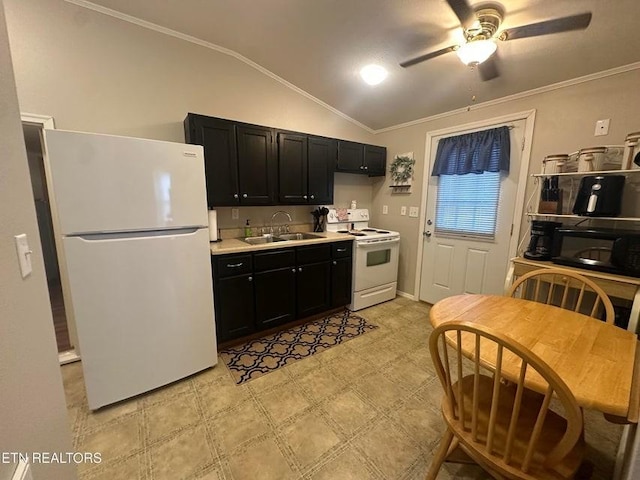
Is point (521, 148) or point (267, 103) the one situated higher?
point (267, 103)

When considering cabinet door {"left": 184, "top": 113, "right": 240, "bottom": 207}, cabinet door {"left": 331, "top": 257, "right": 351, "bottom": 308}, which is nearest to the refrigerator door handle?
cabinet door {"left": 184, "top": 113, "right": 240, "bottom": 207}

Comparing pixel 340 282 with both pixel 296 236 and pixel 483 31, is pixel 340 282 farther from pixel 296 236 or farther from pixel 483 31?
pixel 483 31

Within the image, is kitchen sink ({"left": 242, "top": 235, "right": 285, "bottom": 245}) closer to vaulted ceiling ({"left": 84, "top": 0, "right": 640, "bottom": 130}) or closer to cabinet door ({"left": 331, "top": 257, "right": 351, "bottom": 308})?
cabinet door ({"left": 331, "top": 257, "right": 351, "bottom": 308})

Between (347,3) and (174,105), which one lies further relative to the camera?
(174,105)

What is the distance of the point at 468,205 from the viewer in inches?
117

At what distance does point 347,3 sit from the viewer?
1.79 metres

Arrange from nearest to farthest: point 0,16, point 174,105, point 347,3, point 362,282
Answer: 1. point 0,16
2. point 347,3
3. point 174,105
4. point 362,282

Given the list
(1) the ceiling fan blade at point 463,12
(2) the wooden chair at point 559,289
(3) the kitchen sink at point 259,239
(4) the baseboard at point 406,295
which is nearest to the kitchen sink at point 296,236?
(3) the kitchen sink at point 259,239

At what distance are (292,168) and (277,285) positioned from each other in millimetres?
1238

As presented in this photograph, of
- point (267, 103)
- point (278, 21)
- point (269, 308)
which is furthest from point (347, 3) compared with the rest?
point (269, 308)

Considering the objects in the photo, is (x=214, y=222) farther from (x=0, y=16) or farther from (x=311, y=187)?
(x=0, y=16)

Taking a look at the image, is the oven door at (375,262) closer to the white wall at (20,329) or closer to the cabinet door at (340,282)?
the cabinet door at (340,282)

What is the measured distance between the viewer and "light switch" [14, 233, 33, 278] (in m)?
0.74

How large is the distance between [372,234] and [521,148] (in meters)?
1.71
